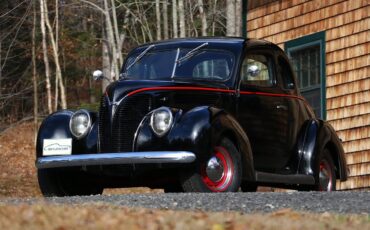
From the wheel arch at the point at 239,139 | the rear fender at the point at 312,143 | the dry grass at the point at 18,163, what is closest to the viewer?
the wheel arch at the point at 239,139

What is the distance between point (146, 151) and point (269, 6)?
8973 millimetres

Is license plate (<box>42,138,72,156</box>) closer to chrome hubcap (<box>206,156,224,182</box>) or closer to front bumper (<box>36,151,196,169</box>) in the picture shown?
front bumper (<box>36,151,196,169</box>)

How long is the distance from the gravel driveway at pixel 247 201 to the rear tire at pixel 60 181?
155 centimetres

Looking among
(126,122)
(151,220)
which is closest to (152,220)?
(151,220)

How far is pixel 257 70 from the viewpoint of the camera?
11.2 metres

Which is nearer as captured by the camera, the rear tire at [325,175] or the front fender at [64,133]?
the front fender at [64,133]

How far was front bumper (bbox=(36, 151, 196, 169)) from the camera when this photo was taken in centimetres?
978

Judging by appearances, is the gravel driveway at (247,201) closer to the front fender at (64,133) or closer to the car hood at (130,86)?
the front fender at (64,133)

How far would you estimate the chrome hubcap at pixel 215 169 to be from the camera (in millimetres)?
10172

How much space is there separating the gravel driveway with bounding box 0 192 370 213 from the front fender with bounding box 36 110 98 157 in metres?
1.24

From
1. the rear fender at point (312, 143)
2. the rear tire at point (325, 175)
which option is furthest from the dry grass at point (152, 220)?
the rear tire at point (325, 175)

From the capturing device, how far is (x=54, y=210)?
674 cm

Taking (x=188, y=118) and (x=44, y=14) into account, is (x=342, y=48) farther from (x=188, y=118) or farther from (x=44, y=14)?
(x=44, y=14)

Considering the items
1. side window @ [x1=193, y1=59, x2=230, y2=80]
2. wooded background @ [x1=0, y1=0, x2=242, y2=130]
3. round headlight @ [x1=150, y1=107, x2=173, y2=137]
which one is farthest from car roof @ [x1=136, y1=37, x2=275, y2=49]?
wooded background @ [x1=0, y1=0, x2=242, y2=130]
